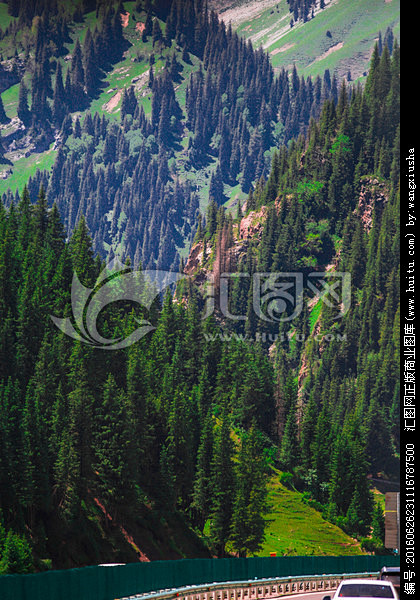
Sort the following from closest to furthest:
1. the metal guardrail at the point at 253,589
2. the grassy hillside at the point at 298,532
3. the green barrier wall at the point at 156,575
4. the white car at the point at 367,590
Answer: the white car at the point at 367,590 < the green barrier wall at the point at 156,575 < the metal guardrail at the point at 253,589 < the grassy hillside at the point at 298,532

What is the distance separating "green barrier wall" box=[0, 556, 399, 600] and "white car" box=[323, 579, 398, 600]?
40.2 ft

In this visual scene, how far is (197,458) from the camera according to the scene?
6083 inches

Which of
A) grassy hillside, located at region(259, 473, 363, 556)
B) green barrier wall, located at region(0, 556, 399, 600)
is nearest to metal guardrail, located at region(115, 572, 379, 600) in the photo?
Answer: green barrier wall, located at region(0, 556, 399, 600)

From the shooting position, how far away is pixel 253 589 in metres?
73.5

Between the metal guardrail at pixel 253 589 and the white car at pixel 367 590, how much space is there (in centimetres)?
1971

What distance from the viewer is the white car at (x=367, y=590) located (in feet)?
124

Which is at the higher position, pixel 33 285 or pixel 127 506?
pixel 33 285

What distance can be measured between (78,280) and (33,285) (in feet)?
31.5

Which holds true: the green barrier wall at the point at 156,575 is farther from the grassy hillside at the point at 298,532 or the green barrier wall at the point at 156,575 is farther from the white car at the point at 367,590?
the grassy hillside at the point at 298,532

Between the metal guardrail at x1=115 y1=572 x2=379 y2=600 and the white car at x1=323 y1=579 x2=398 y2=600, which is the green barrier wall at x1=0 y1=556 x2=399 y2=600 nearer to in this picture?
the metal guardrail at x1=115 y1=572 x2=379 y2=600

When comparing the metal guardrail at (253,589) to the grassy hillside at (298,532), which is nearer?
the metal guardrail at (253,589)

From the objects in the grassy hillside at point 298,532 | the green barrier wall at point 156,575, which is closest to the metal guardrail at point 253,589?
the green barrier wall at point 156,575

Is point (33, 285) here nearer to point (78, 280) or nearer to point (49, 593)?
point (78, 280)
